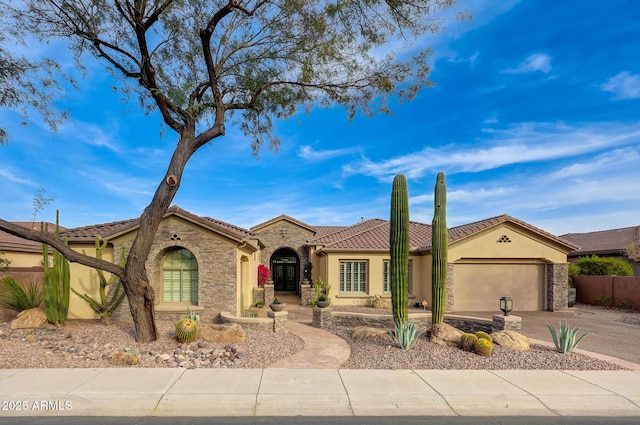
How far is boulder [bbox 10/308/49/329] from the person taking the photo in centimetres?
1018

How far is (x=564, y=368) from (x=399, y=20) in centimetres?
909

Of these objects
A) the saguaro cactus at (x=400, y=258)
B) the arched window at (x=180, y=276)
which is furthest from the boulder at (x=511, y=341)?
the arched window at (x=180, y=276)

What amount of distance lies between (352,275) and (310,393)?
1276 cm

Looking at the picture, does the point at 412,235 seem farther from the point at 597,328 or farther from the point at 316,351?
the point at 316,351

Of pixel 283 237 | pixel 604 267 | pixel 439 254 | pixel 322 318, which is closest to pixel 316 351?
pixel 322 318

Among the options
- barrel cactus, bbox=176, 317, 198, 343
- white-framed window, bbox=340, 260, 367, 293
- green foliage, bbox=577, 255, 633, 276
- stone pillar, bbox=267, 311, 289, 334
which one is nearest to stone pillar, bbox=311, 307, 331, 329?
stone pillar, bbox=267, 311, 289, 334

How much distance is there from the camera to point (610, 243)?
25.5m

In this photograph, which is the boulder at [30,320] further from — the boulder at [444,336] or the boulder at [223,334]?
the boulder at [444,336]

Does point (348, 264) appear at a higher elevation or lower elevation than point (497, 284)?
higher

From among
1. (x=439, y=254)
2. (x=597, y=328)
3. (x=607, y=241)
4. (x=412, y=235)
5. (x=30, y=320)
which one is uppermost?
(x=412, y=235)

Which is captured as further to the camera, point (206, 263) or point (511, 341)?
point (206, 263)

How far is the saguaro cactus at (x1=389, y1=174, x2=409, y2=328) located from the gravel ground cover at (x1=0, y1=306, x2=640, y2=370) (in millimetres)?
846

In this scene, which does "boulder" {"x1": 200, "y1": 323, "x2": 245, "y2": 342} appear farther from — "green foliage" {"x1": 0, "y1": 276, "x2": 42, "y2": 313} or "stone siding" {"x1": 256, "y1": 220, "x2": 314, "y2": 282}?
"stone siding" {"x1": 256, "y1": 220, "x2": 314, "y2": 282}

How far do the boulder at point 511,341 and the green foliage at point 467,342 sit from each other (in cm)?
84
